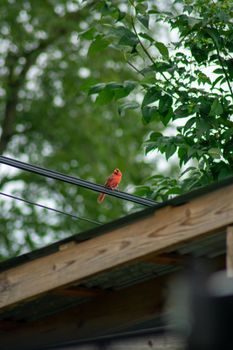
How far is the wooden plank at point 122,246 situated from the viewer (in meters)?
4.83

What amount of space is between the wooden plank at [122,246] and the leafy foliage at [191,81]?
8.14 feet

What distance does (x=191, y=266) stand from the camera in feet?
8.93

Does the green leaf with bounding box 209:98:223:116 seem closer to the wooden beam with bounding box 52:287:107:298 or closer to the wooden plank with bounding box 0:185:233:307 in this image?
the wooden beam with bounding box 52:287:107:298

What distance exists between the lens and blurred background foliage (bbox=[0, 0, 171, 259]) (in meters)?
24.6

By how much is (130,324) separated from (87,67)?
784 inches

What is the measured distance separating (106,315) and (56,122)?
19458mm

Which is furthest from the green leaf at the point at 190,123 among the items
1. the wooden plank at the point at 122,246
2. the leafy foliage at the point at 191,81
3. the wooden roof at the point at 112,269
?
the wooden plank at the point at 122,246

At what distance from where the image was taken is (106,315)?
5957 millimetres

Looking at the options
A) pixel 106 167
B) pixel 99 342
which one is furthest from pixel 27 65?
pixel 99 342

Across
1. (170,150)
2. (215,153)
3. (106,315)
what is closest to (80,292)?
(106,315)

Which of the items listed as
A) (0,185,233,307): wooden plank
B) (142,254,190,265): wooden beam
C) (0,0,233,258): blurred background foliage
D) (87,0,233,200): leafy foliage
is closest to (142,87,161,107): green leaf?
(87,0,233,200): leafy foliage

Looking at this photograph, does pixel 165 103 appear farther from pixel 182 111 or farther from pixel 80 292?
pixel 80 292

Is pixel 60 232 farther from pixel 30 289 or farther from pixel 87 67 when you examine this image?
pixel 30 289

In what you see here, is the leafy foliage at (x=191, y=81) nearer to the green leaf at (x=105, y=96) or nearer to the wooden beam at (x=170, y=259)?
the green leaf at (x=105, y=96)
